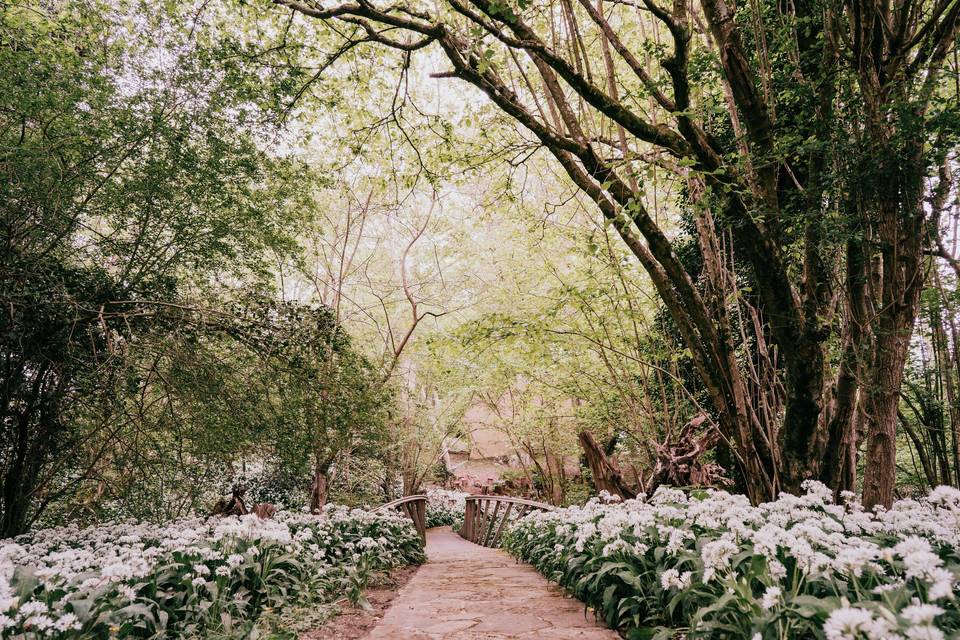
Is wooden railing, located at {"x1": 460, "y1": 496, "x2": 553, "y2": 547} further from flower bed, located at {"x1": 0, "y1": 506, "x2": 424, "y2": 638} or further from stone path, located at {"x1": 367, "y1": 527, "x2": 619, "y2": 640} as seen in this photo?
flower bed, located at {"x1": 0, "y1": 506, "x2": 424, "y2": 638}

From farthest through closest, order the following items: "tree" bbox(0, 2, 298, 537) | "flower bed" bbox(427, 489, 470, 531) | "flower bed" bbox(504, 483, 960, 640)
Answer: "flower bed" bbox(427, 489, 470, 531) < "tree" bbox(0, 2, 298, 537) < "flower bed" bbox(504, 483, 960, 640)

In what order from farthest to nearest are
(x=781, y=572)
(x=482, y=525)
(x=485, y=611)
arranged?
1. (x=482, y=525)
2. (x=485, y=611)
3. (x=781, y=572)

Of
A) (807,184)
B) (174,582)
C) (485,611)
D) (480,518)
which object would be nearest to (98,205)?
(174,582)

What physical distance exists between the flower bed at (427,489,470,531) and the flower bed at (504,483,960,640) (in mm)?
14231

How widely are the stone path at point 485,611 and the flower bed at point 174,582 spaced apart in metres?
0.62

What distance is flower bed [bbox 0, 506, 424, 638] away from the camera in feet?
7.10

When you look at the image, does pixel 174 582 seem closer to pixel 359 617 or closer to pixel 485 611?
pixel 359 617

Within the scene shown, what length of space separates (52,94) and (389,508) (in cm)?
649

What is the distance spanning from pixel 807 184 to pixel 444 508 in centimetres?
1698

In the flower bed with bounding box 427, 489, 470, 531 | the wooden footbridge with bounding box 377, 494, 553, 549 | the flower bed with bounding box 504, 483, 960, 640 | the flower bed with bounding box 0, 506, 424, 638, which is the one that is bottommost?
the flower bed with bounding box 427, 489, 470, 531

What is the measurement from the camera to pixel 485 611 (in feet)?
11.6

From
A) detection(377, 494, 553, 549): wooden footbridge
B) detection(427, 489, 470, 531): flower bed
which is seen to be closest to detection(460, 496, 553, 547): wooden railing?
detection(377, 494, 553, 549): wooden footbridge

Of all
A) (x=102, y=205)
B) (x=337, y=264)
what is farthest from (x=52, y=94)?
(x=337, y=264)

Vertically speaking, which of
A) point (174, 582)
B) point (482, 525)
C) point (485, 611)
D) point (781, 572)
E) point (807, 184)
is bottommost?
point (482, 525)
